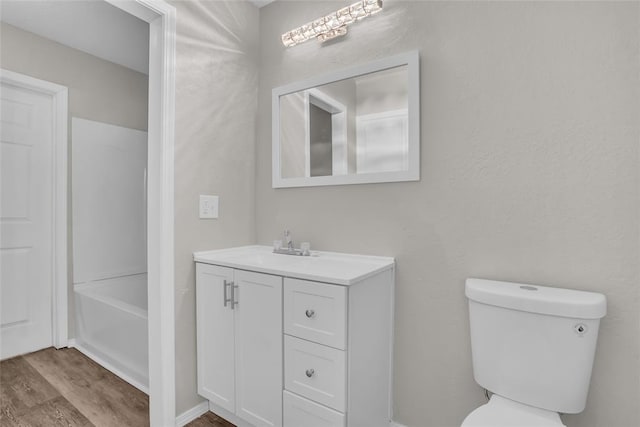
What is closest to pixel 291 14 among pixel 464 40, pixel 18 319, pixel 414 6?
pixel 414 6

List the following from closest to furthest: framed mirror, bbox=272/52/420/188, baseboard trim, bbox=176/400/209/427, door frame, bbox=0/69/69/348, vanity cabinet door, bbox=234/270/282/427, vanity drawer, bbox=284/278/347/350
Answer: vanity drawer, bbox=284/278/347/350 < vanity cabinet door, bbox=234/270/282/427 < framed mirror, bbox=272/52/420/188 < baseboard trim, bbox=176/400/209/427 < door frame, bbox=0/69/69/348

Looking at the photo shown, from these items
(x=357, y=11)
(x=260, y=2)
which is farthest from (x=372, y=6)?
(x=260, y=2)

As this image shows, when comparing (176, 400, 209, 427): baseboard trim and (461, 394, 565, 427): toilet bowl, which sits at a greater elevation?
(461, 394, 565, 427): toilet bowl

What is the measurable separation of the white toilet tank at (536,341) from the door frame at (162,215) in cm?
135

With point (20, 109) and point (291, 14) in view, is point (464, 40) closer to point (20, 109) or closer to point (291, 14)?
point (291, 14)

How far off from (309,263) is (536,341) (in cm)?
90

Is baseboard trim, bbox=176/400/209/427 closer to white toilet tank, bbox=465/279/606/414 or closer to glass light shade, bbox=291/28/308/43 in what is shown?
white toilet tank, bbox=465/279/606/414

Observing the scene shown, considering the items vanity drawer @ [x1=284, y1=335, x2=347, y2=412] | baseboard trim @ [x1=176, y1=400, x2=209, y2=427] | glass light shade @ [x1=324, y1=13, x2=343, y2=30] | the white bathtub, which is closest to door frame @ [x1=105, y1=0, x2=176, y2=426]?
baseboard trim @ [x1=176, y1=400, x2=209, y2=427]

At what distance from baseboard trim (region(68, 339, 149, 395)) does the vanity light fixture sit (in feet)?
7.20

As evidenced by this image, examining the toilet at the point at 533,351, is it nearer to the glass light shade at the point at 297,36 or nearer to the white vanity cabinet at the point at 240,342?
the white vanity cabinet at the point at 240,342

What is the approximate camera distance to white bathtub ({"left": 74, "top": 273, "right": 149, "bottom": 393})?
1.95m

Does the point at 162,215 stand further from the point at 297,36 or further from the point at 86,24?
the point at 86,24


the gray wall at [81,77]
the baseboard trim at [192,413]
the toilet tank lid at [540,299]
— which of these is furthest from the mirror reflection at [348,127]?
the gray wall at [81,77]

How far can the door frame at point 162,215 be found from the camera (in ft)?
5.00
